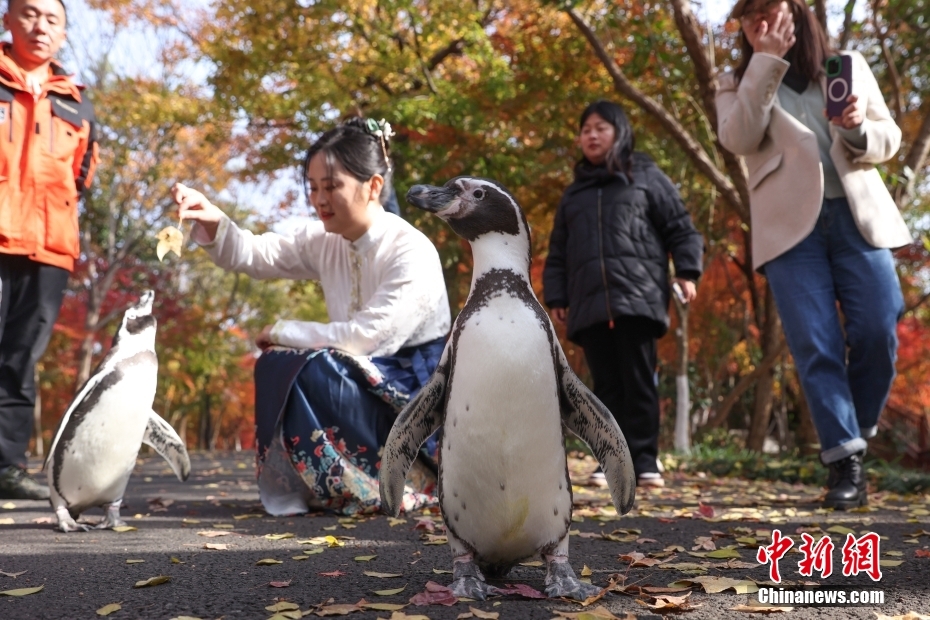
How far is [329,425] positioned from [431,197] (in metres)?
1.91

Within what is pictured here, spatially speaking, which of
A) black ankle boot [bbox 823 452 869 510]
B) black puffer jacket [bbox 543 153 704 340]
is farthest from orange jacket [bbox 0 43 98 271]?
black ankle boot [bbox 823 452 869 510]

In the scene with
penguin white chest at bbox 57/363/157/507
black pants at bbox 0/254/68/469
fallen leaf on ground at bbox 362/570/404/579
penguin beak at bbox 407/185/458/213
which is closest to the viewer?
penguin beak at bbox 407/185/458/213

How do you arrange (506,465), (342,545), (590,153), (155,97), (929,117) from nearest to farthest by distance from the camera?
(506,465), (342,545), (590,153), (929,117), (155,97)

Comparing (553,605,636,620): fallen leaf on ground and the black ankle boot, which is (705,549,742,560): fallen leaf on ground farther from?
the black ankle boot

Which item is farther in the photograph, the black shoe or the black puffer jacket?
the black puffer jacket

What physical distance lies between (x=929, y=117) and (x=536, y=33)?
390 cm

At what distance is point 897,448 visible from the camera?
8.36 meters

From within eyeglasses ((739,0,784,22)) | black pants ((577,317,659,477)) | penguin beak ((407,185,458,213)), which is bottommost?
Answer: black pants ((577,317,659,477))

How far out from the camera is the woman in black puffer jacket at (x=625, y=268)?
4910 mm

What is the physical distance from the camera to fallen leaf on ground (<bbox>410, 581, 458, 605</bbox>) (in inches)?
74.7

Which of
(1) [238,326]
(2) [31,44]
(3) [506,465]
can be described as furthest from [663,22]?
(1) [238,326]

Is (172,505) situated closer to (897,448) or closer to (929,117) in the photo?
(929,117)

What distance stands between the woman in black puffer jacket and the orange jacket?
2.83 metres

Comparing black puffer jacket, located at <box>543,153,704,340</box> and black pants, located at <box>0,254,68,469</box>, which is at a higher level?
black puffer jacket, located at <box>543,153,704,340</box>
